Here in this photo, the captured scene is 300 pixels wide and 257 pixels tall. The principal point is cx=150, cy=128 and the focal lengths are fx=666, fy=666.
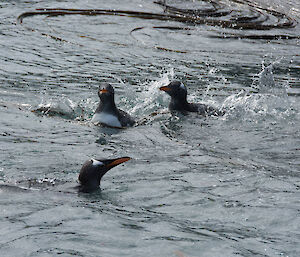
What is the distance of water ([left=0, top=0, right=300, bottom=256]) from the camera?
600cm

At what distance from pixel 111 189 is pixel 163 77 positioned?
16.9ft

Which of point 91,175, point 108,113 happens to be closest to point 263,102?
point 108,113

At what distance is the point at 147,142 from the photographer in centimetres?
913

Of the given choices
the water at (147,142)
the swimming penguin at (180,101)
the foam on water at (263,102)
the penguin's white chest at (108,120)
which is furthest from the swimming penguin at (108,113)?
the foam on water at (263,102)

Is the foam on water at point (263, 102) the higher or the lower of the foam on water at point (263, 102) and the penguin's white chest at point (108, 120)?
the higher

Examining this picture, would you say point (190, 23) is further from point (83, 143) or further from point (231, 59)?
point (83, 143)

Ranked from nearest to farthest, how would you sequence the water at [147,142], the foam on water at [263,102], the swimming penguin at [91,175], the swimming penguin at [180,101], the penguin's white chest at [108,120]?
the water at [147,142]
the swimming penguin at [91,175]
the penguin's white chest at [108,120]
the foam on water at [263,102]
the swimming penguin at [180,101]

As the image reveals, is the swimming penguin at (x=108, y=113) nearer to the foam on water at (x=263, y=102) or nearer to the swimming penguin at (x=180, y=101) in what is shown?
the swimming penguin at (x=180, y=101)

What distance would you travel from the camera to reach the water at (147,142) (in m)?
6.00

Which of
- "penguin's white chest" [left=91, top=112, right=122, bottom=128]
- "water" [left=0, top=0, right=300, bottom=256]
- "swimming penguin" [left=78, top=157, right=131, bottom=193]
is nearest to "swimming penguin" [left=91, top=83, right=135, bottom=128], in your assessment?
"penguin's white chest" [left=91, top=112, right=122, bottom=128]

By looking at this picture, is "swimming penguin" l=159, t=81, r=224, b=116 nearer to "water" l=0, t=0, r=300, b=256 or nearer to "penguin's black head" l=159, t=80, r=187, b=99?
"penguin's black head" l=159, t=80, r=187, b=99

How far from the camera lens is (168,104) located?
11.8 metres

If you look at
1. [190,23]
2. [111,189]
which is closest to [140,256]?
[111,189]

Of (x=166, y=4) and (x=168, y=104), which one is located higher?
(x=166, y=4)
